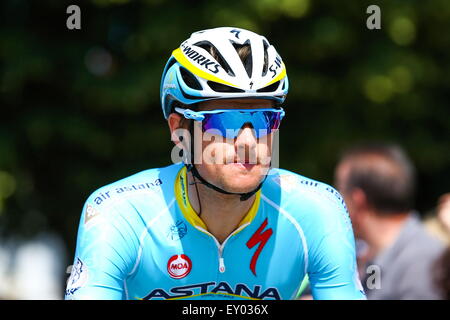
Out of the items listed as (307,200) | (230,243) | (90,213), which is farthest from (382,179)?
(90,213)

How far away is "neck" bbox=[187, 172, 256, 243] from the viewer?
12.9 ft

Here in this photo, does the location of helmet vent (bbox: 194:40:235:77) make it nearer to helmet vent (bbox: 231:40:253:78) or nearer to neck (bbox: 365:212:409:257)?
helmet vent (bbox: 231:40:253:78)

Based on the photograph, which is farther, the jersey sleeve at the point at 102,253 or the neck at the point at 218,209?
the neck at the point at 218,209

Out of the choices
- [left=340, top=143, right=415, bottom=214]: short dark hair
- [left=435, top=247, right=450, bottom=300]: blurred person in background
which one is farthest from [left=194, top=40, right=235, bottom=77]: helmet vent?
[left=340, top=143, right=415, bottom=214]: short dark hair

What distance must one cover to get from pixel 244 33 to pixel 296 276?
1.25 m

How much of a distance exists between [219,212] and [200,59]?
0.77m

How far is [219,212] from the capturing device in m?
3.96

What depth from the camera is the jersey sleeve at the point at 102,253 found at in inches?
138

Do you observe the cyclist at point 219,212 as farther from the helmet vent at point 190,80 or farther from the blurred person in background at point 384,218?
the blurred person in background at point 384,218

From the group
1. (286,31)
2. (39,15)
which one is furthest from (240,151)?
(39,15)

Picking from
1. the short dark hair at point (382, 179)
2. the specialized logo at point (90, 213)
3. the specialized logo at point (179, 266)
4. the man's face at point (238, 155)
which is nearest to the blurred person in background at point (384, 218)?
the short dark hair at point (382, 179)

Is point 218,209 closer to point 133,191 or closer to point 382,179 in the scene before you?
point 133,191

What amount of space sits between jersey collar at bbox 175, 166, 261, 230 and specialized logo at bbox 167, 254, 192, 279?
17cm

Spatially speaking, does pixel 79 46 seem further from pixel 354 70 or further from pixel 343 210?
pixel 343 210
